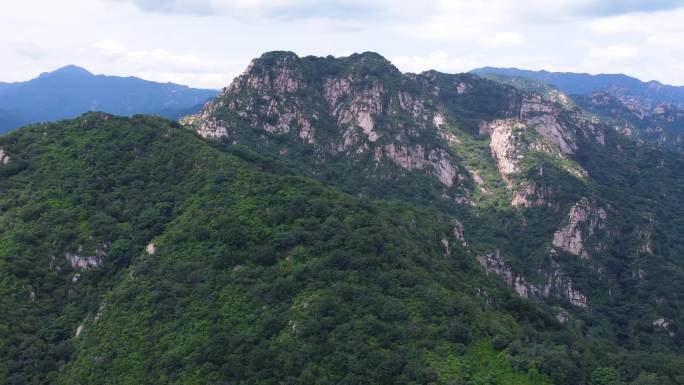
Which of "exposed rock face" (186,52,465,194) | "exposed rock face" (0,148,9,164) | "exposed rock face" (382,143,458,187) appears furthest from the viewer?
"exposed rock face" (382,143,458,187)

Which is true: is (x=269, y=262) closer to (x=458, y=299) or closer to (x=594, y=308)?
(x=458, y=299)

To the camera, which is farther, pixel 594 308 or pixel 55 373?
pixel 594 308

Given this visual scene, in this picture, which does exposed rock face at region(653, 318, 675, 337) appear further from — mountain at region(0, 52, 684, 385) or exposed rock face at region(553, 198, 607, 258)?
exposed rock face at region(553, 198, 607, 258)

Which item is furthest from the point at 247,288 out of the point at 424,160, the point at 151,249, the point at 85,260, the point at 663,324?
the point at 424,160

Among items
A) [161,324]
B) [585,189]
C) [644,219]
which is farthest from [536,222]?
[161,324]

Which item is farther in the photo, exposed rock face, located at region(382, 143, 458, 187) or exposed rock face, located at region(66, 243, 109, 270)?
exposed rock face, located at region(382, 143, 458, 187)

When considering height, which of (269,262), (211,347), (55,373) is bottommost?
(55,373)

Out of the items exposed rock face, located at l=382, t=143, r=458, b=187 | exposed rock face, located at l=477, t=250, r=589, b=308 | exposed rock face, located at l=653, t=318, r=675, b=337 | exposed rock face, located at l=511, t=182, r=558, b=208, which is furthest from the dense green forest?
exposed rock face, located at l=382, t=143, r=458, b=187
